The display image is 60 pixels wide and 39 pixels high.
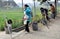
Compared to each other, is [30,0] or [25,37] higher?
[30,0]

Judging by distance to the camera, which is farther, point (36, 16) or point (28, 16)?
point (36, 16)

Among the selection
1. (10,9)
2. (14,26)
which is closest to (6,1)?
(10,9)

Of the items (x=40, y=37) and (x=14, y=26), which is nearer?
(x=40, y=37)

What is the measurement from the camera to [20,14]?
17.5m

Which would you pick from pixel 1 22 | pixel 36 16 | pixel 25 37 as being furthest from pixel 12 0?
pixel 36 16

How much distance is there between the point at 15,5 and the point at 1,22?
150cm

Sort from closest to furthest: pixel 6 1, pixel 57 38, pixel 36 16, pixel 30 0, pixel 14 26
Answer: pixel 57 38, pixel 6 1, pixel 14 26, pixel 30 0, pixel 36 16


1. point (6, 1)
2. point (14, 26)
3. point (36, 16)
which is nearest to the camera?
point (6, 1)

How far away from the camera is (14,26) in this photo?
16.0m

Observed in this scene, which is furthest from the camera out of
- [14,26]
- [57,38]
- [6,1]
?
[14,26]

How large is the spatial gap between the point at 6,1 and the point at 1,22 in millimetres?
1960

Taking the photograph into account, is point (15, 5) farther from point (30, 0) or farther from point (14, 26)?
point (30, 0)

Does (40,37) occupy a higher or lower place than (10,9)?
lower

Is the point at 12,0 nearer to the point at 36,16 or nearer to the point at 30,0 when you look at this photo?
the point at 30,0
